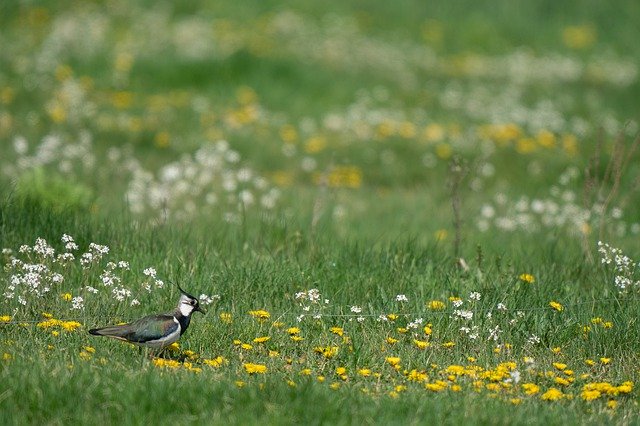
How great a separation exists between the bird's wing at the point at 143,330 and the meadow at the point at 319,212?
158 mm

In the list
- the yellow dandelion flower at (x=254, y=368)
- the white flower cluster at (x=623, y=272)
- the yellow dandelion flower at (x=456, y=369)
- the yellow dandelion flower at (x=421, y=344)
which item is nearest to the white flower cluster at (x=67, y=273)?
the yellow dandelion flower at (x=254, y=368)

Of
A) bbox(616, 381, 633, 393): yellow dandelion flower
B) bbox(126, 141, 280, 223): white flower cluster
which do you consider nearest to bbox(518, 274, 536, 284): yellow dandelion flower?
bbox(616, 381, 633, 393): yellow dandelion flower

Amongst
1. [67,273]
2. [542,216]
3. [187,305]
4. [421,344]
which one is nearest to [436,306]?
[421,344]

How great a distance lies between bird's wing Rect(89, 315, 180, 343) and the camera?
543 cm

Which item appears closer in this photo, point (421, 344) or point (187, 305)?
point (187, 305)

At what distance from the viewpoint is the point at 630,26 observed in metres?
22.3

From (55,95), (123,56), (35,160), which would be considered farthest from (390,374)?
(123,56)

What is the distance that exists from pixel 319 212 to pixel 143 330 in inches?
157

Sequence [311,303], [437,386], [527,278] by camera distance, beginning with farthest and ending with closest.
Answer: [527,278] → [311,303] → [437,386]

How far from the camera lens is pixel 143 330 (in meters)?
5.45

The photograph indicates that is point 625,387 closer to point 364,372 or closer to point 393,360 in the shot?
point 393,360

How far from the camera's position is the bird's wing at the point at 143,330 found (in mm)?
5434

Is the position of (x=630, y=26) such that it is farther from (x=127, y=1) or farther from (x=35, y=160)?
(x=35, y=160)

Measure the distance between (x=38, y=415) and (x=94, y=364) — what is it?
62cm
